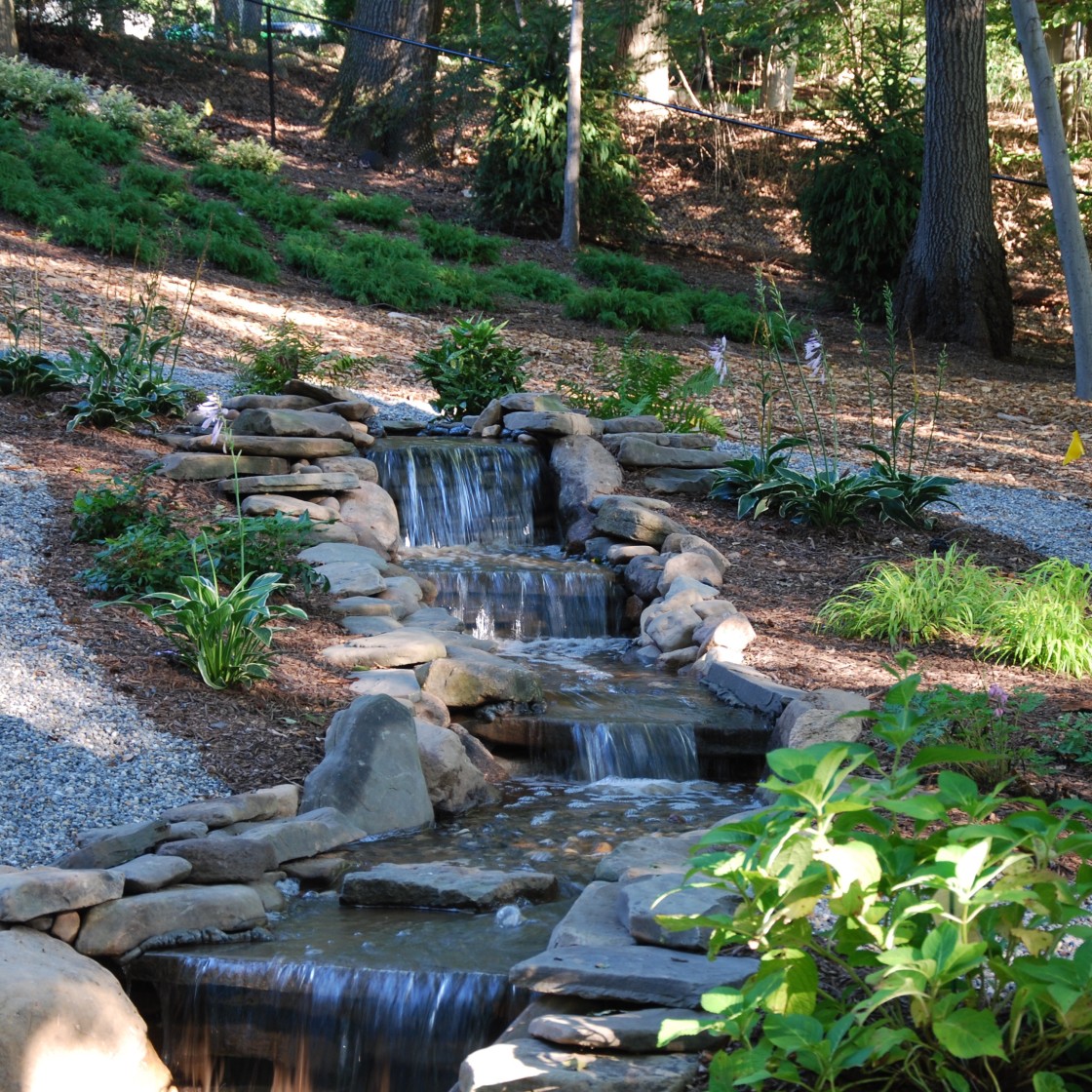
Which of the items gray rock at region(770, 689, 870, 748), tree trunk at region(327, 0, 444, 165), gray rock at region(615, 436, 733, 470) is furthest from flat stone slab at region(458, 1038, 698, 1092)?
tree trunk at region(327, 0, 444, 165)

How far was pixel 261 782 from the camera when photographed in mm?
4082

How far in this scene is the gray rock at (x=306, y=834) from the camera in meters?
3.60

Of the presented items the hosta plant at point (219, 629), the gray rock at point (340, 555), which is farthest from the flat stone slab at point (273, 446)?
the hosta plant at point (219, 629)

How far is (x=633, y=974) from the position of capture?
2.54 m

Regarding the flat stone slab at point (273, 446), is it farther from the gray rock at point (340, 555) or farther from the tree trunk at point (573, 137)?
the tree trunk at point (573, 137)

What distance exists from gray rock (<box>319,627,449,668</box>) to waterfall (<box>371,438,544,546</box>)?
7.18 ft

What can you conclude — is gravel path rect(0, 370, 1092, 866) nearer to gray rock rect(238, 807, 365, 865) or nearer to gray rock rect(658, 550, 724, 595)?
gray rock rect(238, 807, 365, 865)

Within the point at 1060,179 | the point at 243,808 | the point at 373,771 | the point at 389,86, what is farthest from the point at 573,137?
the point at 243,808

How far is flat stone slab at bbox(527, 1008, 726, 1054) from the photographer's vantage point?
2.36m

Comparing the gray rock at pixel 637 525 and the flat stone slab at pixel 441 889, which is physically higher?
the gray rock at pixel 637 525

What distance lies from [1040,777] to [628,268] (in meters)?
10.3

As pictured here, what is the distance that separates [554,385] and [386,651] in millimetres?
5000

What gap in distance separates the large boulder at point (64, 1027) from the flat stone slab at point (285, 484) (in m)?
3.85

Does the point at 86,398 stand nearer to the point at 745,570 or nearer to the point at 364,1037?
the point at 745,570
